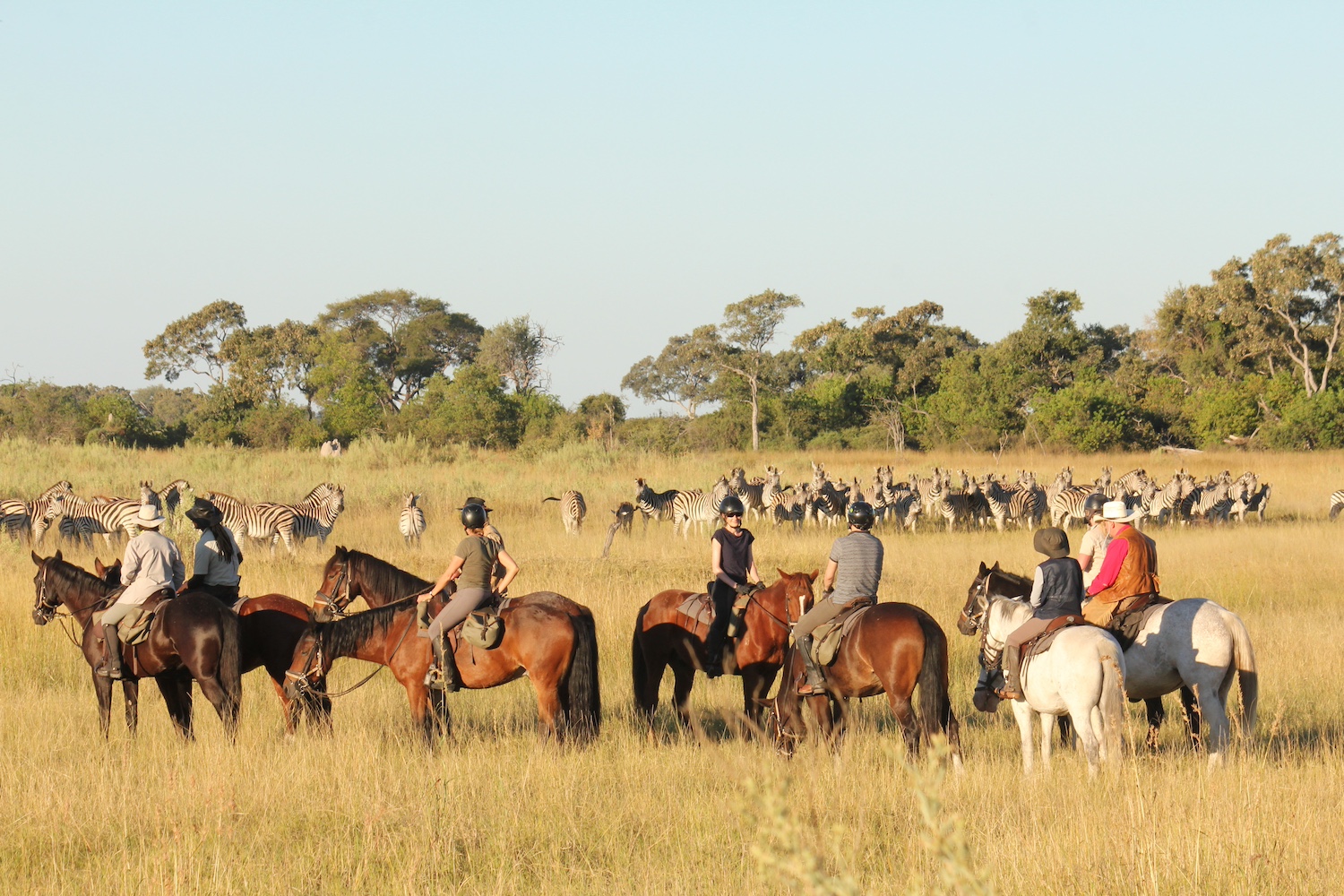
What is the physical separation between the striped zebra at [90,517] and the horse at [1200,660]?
20112 millimetres

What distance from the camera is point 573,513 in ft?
85.1

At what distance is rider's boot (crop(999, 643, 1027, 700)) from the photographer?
8148 millimetres

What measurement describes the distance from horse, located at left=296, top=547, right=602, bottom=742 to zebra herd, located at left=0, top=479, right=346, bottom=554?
14.1 meters

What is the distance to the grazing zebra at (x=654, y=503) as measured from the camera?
27.9m

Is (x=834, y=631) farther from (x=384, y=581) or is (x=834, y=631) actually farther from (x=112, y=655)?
(x=112, y=655)

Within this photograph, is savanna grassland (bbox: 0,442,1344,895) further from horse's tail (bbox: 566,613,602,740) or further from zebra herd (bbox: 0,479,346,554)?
zebra herd (bbox: 0,479,346,554)

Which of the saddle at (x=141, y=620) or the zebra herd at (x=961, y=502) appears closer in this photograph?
the saddle at (x=141, y=620)

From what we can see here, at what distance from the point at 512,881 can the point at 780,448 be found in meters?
48.1

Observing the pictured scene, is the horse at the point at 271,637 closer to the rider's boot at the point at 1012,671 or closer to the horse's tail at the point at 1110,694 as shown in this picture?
the rider's boot at the point at 1012,671

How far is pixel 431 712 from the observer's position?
28.9 feet

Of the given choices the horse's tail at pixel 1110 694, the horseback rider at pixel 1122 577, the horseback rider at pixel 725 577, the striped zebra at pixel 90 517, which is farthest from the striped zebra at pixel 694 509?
the horse's tail at pixel 1110 694

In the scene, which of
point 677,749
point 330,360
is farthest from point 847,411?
point 677,749

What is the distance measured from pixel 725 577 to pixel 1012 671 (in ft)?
7.80

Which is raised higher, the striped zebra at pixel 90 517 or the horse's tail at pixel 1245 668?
the striped zebra at pixel 90 517
